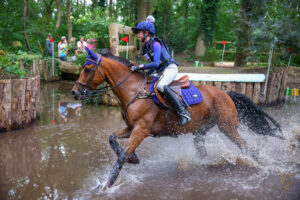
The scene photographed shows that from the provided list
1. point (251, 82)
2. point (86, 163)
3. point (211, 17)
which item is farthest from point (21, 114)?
point (211, 17)

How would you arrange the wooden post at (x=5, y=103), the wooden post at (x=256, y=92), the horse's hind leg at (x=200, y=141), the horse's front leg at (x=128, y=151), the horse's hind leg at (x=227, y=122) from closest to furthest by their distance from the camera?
the horse's front leg at (x=128, y=151) < the horse's hind leg at (x=227, y=122) < the horse's hind leg at (x=200, y=141) < the wooden post at (x=5, y=103) < the wooden post at (x=256, y=92)

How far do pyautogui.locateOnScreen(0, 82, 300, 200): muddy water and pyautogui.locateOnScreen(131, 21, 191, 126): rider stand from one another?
3.90 feet

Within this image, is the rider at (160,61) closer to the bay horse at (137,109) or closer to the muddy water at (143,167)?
the bay horse at (137,109)

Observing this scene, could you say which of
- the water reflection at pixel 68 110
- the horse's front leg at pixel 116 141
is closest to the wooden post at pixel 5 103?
the water reflection at pixel 68 110

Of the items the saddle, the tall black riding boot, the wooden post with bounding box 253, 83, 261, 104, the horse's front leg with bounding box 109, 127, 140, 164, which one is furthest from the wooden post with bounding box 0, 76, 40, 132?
the wooden post with bounding box 253, 83, 261, 104

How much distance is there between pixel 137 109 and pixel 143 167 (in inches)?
55.4

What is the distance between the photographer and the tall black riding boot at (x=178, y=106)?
13.9 feet

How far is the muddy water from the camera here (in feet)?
13.1

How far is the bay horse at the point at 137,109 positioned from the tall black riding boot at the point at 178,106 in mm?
204

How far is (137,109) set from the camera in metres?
4.23

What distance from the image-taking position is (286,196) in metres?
3.92

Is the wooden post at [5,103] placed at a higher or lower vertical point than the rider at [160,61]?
lower

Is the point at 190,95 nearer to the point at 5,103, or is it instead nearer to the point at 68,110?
the point at 5,103

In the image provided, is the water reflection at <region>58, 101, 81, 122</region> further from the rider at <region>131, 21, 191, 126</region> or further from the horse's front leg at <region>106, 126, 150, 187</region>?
the rider at <region>131, 21, 191, 126</region>
